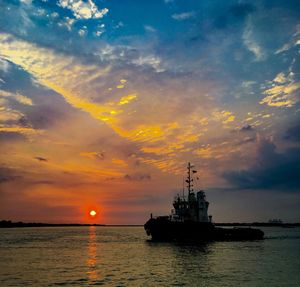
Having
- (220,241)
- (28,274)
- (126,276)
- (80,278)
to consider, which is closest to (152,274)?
(126,276)

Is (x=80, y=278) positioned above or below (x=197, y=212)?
below

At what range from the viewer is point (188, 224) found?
→ 97000mm

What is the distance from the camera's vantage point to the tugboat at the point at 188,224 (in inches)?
3804

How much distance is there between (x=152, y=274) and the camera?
45.8 meters

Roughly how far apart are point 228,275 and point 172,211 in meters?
60.4

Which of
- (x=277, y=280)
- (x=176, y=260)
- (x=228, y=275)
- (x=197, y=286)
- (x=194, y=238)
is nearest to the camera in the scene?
(x=197, y=286)

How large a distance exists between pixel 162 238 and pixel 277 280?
59.7 m

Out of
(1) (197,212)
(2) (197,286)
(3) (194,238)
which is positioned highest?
(1) (197,212)

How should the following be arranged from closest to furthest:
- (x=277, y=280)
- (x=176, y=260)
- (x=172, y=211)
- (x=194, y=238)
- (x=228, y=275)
Answer: (x=277, y=280) → (x=228, y=275) → (x=176, y=260) → (x=194, y=238) → (x=172, y=211)

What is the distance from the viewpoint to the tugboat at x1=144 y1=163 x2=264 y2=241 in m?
96.6

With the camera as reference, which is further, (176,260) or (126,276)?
(176,260)

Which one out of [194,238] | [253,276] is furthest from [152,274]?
[194,238]

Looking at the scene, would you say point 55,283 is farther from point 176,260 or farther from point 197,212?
point 197,212

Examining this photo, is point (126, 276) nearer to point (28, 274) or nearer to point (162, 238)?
point (28, 274)
